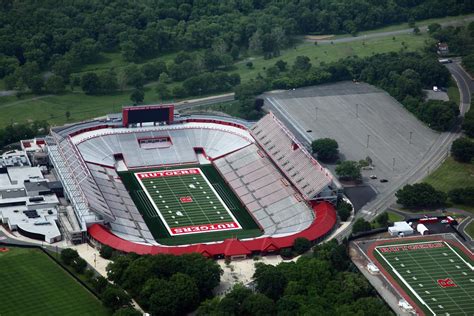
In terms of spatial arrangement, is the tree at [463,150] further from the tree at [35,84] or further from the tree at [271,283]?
the tree at [35,84]

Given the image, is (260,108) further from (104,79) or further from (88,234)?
(88,234)

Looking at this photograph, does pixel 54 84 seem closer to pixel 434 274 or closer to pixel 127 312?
pixel 127 312

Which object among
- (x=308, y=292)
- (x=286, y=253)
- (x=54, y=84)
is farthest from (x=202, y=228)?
(x=54, y=84)

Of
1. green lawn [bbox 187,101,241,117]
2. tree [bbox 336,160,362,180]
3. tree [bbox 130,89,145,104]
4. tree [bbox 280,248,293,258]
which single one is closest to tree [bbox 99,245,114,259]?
tree [bbox 280,248,293,258]

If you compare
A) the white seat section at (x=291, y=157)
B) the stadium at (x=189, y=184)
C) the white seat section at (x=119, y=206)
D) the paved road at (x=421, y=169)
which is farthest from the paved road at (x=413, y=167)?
the white seat section at (x=119, y=206)

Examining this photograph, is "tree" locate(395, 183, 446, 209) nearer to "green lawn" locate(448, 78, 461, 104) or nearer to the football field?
the football field

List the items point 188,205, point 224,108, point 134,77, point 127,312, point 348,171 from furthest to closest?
point 134,77 < point 224,108 < point 348,171 < point 188,205 < point 127,312
